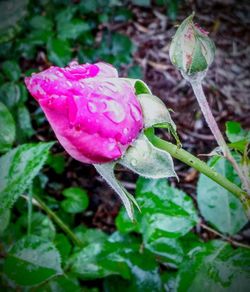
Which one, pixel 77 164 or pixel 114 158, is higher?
pixel 114 158

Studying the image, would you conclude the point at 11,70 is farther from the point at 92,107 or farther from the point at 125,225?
the point at 92,107

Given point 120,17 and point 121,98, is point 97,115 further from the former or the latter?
point 120,17

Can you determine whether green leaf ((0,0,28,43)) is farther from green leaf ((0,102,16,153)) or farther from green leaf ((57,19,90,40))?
green leaf ((0,102,16,153))

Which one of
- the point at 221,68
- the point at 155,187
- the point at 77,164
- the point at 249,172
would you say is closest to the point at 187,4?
the point at 221,68

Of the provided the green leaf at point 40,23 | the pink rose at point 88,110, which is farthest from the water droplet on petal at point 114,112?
the green leaf at point 40,23

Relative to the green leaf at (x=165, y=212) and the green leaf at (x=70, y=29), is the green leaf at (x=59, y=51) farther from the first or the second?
the green leaf at (x=165, y=212)

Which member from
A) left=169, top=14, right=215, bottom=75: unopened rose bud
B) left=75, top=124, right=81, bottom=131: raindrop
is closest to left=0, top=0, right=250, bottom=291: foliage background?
left=169, top=14, right=215, bottom=75: unopened rose bud
